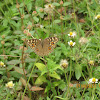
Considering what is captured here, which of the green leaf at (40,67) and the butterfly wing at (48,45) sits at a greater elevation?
the butterfly wing at (48,45)

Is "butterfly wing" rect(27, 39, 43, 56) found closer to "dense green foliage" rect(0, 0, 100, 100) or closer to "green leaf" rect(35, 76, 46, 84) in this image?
"dense green foliage" rect(0, 0, 100, 100)

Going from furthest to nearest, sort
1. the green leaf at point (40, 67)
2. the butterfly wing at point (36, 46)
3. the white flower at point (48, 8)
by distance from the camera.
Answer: the white flower at point (48, 8) → the green leaf at point (40, 67) → the butterfly wing at point (36, 46)

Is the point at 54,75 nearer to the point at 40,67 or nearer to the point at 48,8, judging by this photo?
the point at 40,67

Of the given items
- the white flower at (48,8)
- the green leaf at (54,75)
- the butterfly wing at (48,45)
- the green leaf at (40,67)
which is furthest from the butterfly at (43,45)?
the white flower at (48,8)

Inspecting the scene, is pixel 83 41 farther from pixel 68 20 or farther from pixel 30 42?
pixel 68 20

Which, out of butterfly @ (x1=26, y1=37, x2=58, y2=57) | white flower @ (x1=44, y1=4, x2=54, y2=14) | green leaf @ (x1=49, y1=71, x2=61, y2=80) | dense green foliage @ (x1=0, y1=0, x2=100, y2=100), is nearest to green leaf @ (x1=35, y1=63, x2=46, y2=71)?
dense green foliage @ (x1=0, y1=0, x2=100, y2=100)

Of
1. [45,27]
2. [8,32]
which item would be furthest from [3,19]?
[45,27]

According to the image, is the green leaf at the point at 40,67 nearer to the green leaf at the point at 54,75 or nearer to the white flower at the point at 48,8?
the green leaf at the point at 54,75
